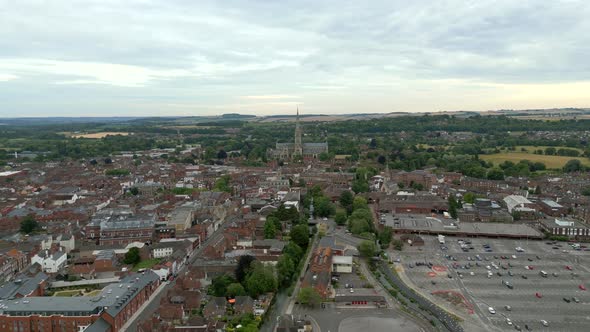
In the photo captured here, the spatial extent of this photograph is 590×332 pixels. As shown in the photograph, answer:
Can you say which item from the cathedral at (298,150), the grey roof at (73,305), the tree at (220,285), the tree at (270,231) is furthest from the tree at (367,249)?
the cathedral at (298,150)

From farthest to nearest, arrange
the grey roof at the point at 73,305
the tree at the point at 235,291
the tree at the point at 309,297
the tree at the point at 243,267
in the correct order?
the tree at the point at 243,267
the tree at the point at 235,291
the tree at the point at 309,297
the grey roof at the point at 73,305

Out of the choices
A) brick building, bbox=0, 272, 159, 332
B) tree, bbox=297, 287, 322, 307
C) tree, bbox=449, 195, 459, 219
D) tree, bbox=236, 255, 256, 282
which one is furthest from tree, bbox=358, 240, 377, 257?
brick building, bbox=0, 272, 159, 332

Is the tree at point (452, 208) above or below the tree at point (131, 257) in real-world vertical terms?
above

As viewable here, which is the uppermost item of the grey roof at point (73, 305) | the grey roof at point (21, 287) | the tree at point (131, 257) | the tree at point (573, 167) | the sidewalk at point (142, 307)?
the tree at point (573, 167)

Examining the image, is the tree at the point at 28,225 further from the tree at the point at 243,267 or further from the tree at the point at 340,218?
the tree at the point at 340,218

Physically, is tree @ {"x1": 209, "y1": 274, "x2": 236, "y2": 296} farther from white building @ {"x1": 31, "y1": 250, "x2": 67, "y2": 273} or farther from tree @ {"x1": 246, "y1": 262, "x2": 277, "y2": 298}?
white building @ {"x1": 31, "y1": 250, "x2": 67, "y2": 273}

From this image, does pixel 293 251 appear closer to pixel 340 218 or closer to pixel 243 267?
pixel 243 267

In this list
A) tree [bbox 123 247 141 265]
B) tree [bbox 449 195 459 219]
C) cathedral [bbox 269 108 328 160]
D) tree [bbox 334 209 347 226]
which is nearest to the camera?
tree [bbox 123 247 141 265]
